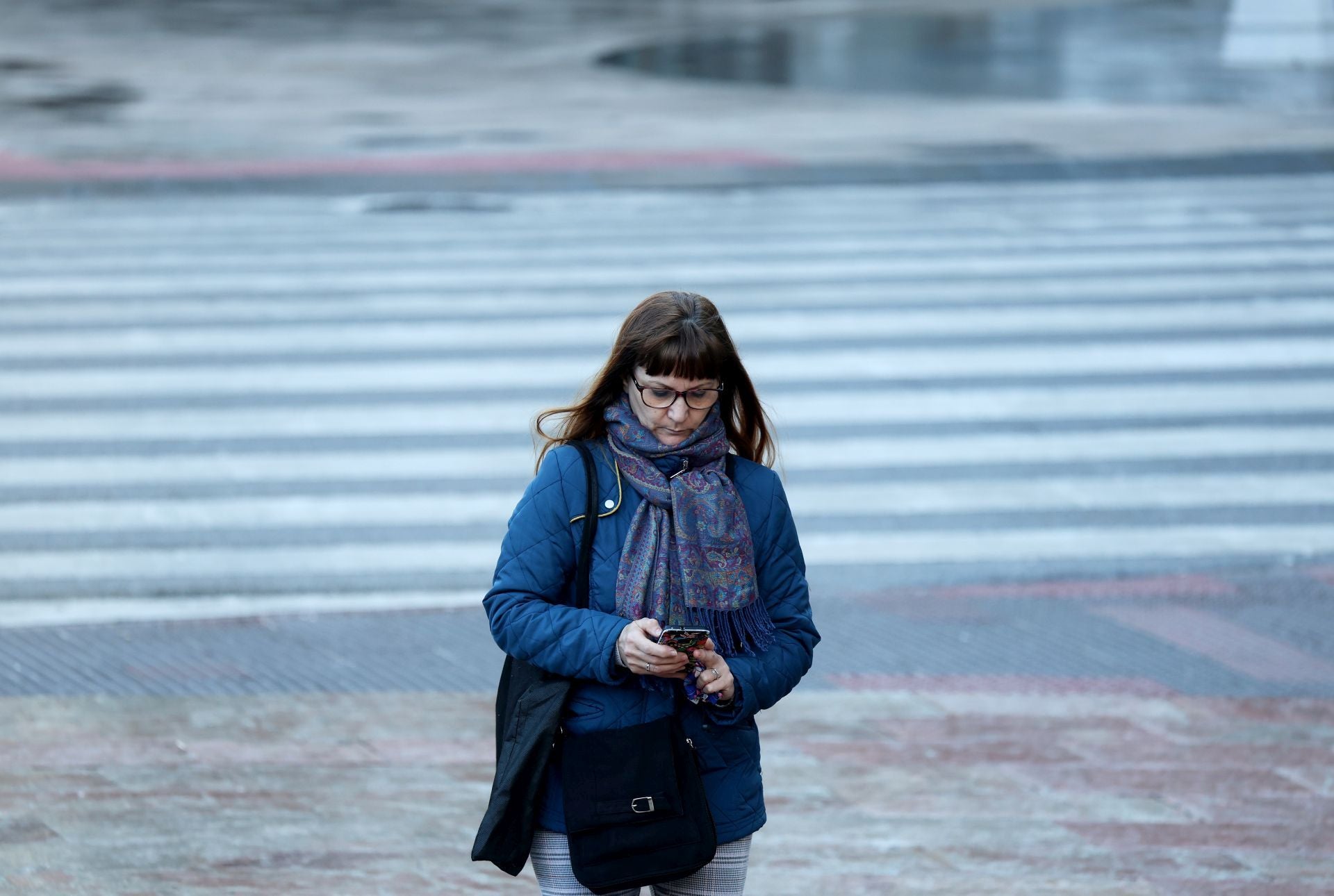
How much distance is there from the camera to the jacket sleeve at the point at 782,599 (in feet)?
11.0

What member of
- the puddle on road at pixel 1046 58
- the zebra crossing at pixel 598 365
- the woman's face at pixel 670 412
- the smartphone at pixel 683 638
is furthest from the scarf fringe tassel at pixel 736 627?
the puddle on road at pixel 1046 58

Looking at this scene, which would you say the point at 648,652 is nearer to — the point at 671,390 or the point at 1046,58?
the point at 671,390

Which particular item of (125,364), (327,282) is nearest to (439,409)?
(125,364)

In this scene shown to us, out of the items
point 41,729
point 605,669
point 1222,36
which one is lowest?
point 1222,36

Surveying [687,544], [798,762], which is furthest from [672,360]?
[798,762]

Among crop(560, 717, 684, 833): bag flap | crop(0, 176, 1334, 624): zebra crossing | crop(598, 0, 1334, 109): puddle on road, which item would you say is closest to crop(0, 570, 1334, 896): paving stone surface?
crop(0, 176, 1334, 624): zebra crossing

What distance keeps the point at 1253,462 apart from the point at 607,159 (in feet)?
31.4

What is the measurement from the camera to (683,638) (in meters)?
3.10

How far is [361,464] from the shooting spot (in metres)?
9.27

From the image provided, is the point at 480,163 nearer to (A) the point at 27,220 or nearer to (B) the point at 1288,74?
(A) the point at 27,220

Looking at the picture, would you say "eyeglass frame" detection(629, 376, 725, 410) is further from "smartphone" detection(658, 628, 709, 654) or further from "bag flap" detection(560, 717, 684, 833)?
"bag flap" detection(560, 717, 684, 833)

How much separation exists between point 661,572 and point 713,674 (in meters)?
0.21

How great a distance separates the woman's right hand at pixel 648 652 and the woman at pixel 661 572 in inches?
2.6

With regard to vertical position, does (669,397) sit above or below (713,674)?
above
